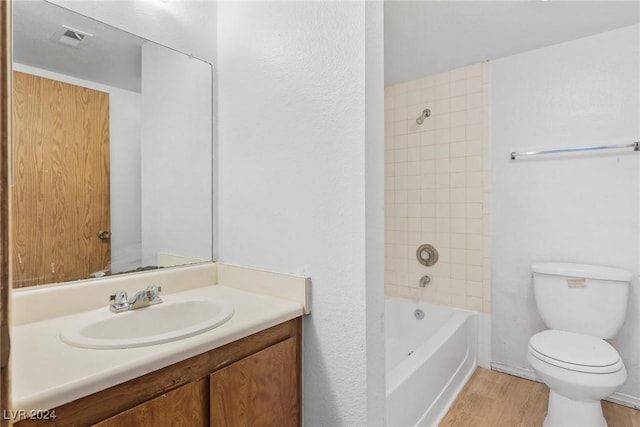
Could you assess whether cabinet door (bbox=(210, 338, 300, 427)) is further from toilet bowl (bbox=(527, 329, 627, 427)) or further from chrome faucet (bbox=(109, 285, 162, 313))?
toilet bowl (bbox=(527, 329, 627, 427))

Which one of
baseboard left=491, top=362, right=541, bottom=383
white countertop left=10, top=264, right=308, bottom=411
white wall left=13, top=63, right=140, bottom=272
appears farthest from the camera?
baseboard left=491, top=362, right=541, bottom=383

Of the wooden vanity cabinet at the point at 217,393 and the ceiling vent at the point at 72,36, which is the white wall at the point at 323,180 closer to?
the wooden vanity cabinet at the point at 217,393

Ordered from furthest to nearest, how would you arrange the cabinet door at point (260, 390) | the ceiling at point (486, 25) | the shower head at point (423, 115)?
the shower head at point (423, 115) → the ceiling at point (486, 25) → the cabinet door at point (260, 390)

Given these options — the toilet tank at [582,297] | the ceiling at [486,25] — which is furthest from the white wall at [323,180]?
the toilet tank at [582,297]

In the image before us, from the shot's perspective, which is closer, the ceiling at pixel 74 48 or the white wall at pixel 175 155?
the ceiling at pixel 74 48

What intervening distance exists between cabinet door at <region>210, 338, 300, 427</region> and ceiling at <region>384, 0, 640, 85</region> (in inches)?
66.6

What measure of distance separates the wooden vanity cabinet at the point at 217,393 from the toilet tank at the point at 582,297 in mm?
1595

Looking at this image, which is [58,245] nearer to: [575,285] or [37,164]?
[37,164]

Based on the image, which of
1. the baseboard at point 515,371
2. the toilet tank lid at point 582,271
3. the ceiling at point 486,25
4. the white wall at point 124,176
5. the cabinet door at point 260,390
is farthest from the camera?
the baseboard at point 515,371

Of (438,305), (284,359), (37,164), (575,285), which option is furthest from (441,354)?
(37,164)

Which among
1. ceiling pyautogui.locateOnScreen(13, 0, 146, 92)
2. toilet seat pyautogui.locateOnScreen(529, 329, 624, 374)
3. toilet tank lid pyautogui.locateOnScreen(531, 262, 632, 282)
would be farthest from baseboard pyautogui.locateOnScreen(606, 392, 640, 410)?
ceiling pyautogui.locateOnScreen(13, 0, 146, 92)

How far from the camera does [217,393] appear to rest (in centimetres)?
93

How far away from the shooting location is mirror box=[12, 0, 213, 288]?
3.56ft

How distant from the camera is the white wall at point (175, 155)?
1.38 meters
